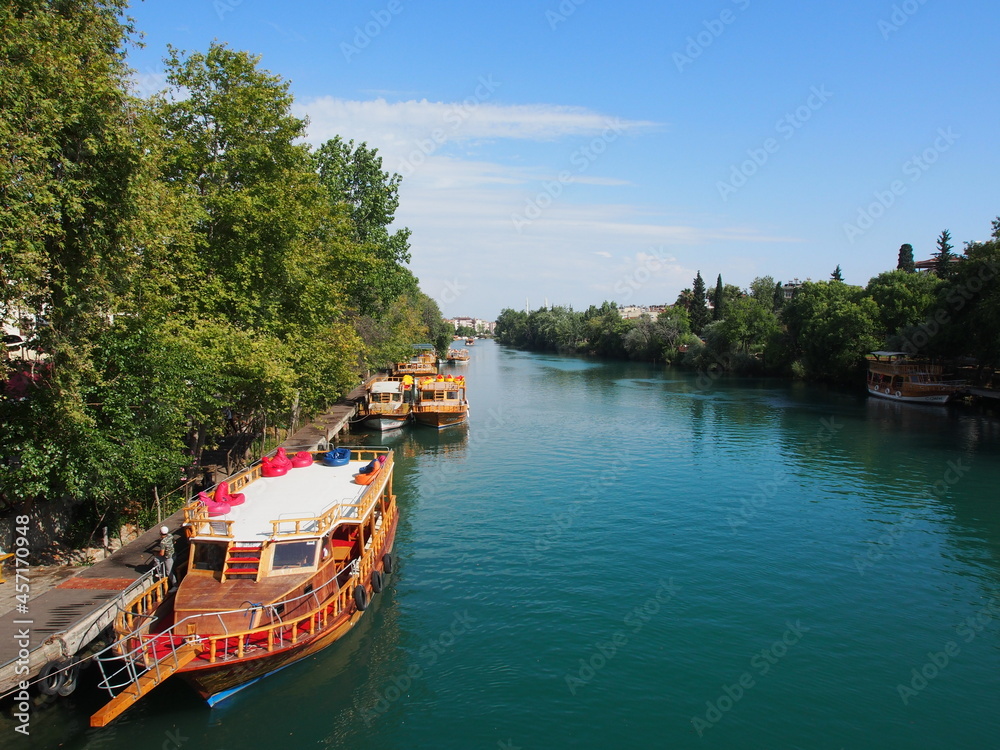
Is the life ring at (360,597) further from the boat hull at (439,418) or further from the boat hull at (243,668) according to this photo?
the boat hull at (439,418)

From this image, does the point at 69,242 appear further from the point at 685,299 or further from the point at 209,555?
the point at 685,299

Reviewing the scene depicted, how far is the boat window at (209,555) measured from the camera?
15109mm

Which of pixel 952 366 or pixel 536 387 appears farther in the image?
pixel 536 387

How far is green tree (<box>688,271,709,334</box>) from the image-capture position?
12225 cm

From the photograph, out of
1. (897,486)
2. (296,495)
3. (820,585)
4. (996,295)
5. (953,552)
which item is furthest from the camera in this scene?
(996,295)

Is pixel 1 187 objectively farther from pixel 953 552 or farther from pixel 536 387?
pixel 536 387

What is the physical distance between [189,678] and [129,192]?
418 inches

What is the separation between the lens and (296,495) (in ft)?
59.8

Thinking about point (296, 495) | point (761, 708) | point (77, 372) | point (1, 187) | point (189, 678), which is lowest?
point (761, 708)

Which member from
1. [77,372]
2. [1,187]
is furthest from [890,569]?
[1,187]

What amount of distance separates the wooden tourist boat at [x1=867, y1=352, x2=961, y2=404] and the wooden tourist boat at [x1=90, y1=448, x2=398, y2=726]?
57.9 metres

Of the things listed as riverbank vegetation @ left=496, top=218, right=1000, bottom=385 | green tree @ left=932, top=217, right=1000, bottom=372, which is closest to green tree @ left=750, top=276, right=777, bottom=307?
riverbank vegetation @ left=496, top=218, right=1000, bottom=385

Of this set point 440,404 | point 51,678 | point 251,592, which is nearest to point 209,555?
point 251,592

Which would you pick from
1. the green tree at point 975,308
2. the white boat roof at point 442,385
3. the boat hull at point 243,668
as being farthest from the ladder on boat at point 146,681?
the green tree at point 975,308
